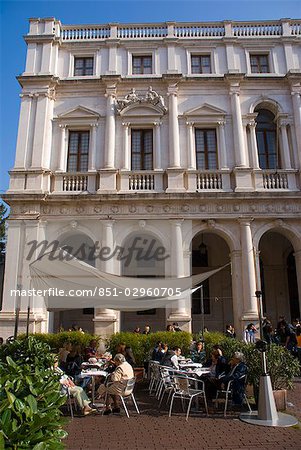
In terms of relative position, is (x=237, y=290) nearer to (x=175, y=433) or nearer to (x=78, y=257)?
(x=78, y=257)

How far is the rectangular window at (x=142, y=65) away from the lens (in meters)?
21.2

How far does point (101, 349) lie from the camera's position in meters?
15.6

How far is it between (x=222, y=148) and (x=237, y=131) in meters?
1.17

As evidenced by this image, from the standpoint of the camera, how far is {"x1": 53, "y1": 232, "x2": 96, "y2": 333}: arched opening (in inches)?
733

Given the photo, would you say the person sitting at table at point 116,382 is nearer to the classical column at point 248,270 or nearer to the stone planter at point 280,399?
the stone planter at point 280,399

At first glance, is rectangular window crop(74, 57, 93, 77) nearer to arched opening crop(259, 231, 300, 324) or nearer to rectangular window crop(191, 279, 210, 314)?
arched opening crop(259, 231, 300, 324)

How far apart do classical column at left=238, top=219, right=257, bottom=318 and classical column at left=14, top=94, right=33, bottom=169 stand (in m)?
11.4

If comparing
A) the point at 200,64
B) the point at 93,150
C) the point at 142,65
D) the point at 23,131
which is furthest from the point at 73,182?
the point at 200,64

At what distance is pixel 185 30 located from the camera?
21734mm

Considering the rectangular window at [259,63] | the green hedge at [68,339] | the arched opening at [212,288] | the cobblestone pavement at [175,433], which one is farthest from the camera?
the rectangular window at [259,63]

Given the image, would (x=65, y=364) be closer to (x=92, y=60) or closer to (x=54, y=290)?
(x=54, y=290)

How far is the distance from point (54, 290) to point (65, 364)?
4.62 m

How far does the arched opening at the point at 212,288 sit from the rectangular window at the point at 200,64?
928cm

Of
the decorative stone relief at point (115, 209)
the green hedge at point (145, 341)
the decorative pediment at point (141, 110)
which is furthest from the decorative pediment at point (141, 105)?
the green hedge at point (145, 341)
